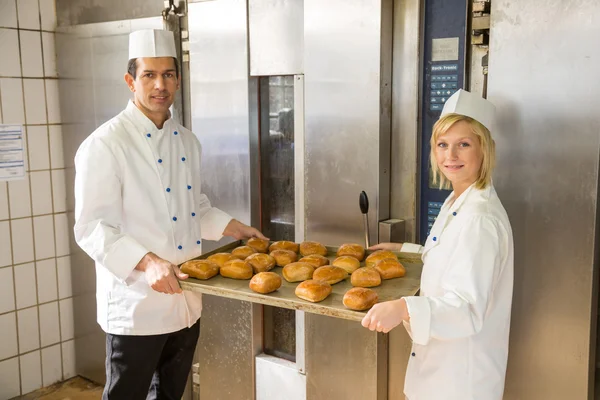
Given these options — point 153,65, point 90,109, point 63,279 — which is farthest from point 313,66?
point 63,279

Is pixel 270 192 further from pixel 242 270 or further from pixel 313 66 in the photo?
pixel 242 270

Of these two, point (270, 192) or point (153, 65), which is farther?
point (270, 192)

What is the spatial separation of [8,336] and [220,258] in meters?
1.74

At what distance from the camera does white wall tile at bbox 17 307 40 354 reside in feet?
11.0

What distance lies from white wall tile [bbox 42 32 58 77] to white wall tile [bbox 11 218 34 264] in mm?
796

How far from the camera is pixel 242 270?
2100 mm

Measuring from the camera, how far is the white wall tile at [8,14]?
3.13 metres

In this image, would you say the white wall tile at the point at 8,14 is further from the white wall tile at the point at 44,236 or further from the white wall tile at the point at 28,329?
the white wall tile at the point at 28,329

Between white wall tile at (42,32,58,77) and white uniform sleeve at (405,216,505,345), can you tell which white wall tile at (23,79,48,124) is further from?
white uniform sleeve at (405,216,505,345)

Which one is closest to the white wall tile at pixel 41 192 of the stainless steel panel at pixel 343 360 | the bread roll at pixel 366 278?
the stainless steel panel at pixel 343 360

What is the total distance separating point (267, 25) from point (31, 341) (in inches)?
84.1

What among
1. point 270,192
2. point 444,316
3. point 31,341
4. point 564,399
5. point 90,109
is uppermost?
point 90,109

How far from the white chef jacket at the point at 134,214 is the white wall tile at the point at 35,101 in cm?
118

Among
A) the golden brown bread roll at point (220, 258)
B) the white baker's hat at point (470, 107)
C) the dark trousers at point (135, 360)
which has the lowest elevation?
the dark trousers at point (135, 360)
